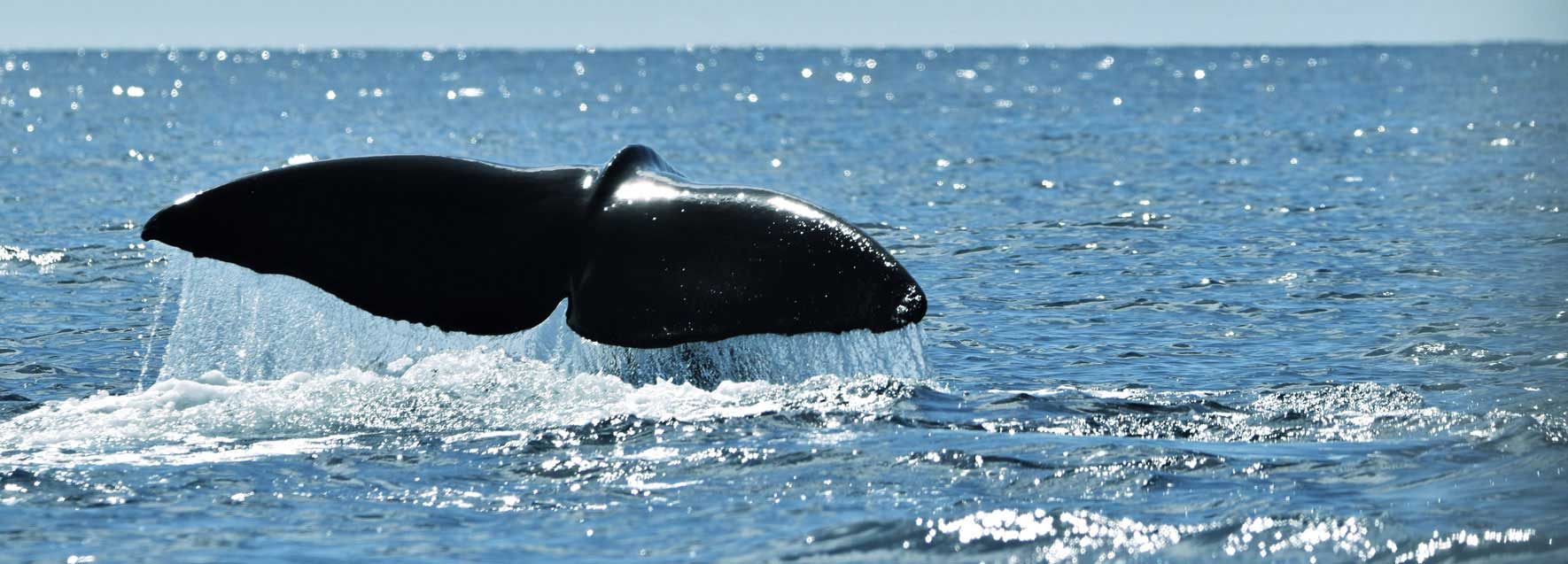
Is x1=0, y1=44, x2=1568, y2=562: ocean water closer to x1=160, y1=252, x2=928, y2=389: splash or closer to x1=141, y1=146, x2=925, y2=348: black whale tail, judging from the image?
x1=160, y1=252, x2=928, y2=389: splash

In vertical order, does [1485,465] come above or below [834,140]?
below

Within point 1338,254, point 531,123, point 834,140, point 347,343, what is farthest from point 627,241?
point 531,123

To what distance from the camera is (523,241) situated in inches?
286

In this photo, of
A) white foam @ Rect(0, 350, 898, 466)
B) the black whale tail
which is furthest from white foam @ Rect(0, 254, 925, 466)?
the black whale tail

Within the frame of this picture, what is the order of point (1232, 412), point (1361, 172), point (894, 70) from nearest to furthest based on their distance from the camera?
point (1232, 412) < point (1361, 172) < point (894, 70)

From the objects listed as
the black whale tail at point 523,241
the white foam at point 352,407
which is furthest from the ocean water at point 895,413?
the black whale tail at point 523,241

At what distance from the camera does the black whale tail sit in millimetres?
6766

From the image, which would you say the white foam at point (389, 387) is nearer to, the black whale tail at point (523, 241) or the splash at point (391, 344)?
the splash at point (391, 344)

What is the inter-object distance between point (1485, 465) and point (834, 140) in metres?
34.0

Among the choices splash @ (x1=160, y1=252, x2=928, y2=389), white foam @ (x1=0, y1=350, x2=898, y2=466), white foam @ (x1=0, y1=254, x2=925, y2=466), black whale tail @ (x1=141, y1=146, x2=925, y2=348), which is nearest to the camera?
black whale tail @ (x1=141, y1=146, x2=925, y2=348)

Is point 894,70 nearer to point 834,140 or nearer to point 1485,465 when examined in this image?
point 834,140

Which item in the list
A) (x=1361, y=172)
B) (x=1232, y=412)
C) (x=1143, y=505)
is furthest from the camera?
(x=1361, y=172)

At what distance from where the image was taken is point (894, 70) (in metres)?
125

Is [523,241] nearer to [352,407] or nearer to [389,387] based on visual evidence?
[352,407]
